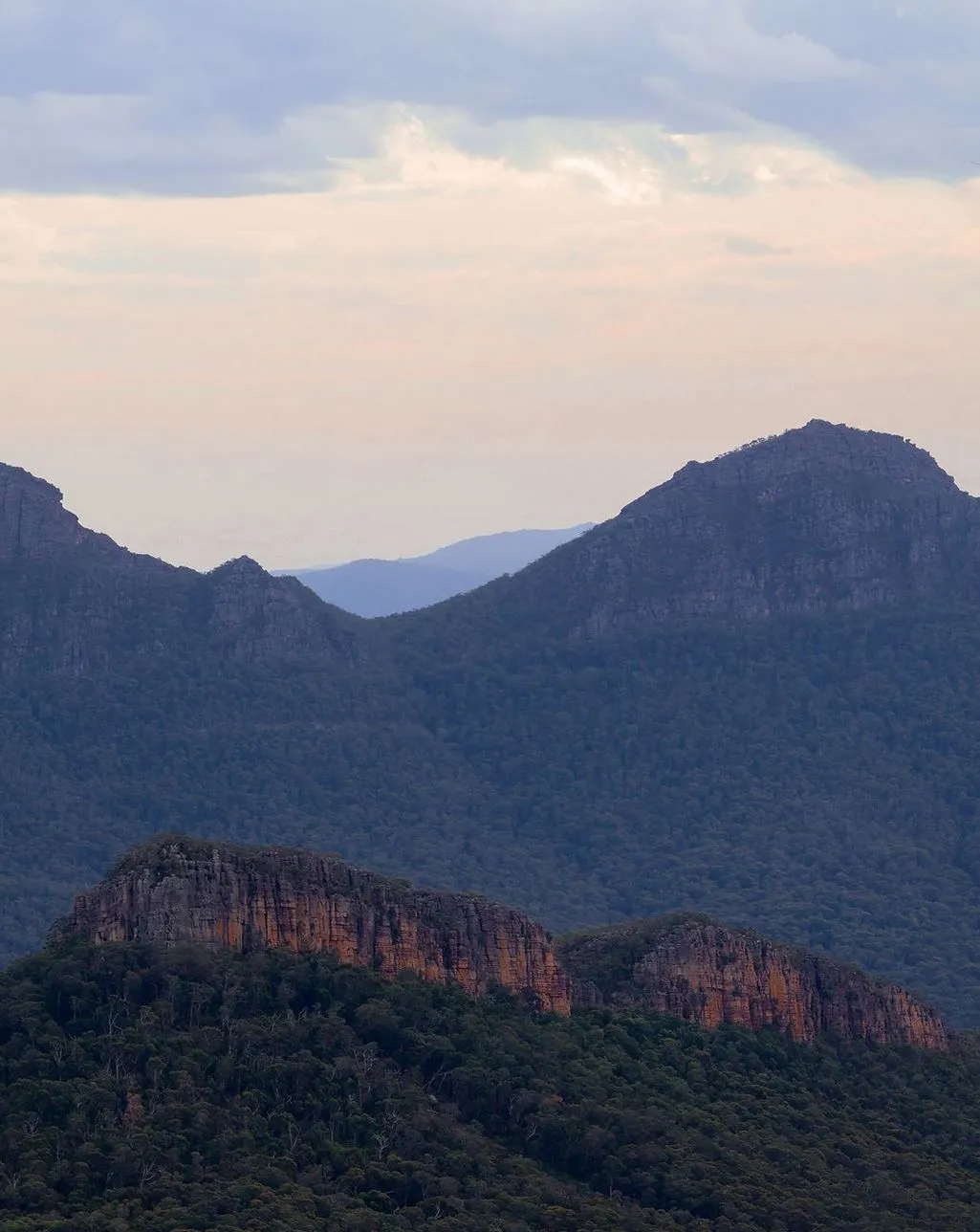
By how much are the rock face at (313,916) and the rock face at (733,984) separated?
5102 millimetres

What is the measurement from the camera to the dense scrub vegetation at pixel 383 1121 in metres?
85.6

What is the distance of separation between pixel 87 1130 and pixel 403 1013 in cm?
1528

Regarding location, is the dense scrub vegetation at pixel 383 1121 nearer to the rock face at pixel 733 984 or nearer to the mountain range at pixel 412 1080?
the mountain range at pixel 412 1080

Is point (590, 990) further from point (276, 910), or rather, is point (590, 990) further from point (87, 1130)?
point (87, 1130)

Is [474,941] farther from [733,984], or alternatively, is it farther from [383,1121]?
[383,1121]

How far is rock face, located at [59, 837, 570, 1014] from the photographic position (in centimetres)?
9825

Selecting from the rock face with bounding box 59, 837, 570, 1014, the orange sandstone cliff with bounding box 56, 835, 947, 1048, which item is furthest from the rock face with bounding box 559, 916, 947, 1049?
the rock face with bounding box 59, 837, 570, 1014

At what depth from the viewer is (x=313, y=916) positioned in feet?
330

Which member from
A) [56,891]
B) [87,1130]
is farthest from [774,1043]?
[56,891]

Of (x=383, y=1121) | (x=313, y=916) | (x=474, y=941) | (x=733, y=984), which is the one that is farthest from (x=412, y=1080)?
(x=733, y=984)

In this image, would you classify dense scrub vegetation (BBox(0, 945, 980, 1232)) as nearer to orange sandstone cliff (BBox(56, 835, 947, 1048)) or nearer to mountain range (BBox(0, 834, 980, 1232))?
mountain range (BBox(0, 834, 980, 1232))

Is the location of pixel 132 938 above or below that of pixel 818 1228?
above

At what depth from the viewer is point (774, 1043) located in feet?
366

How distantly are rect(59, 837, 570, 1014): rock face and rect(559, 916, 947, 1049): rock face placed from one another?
5.10 meters
